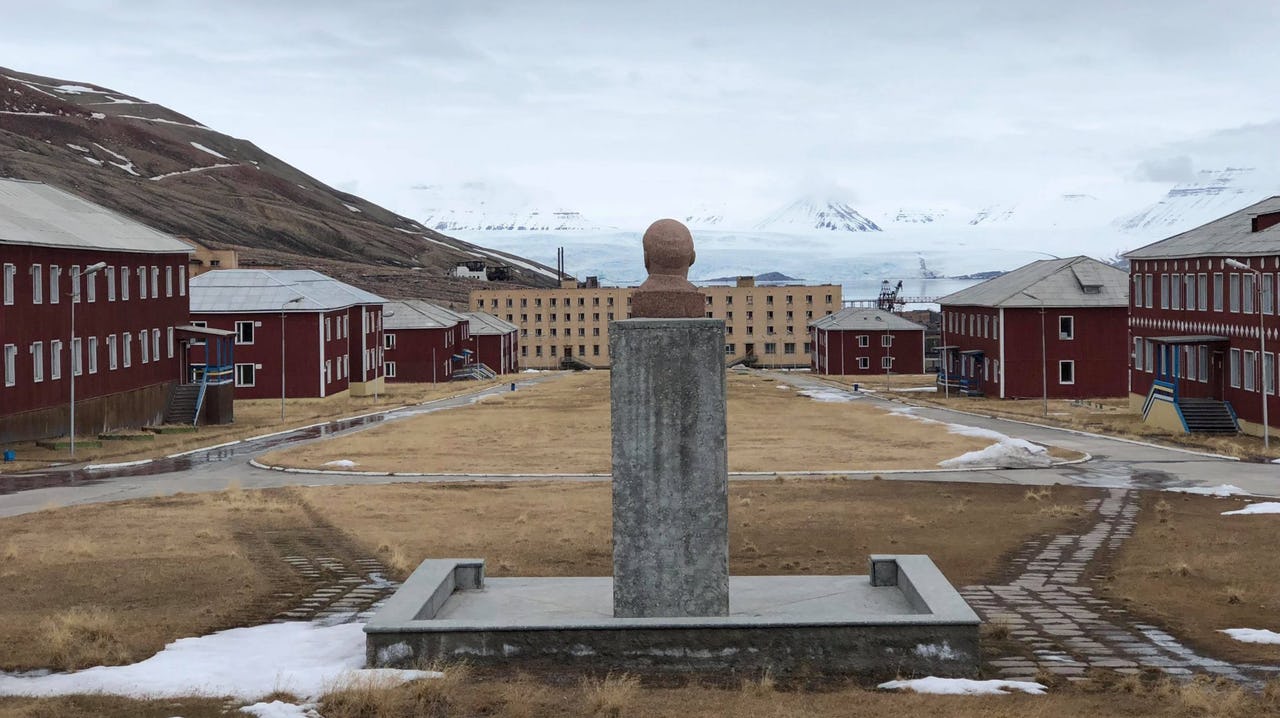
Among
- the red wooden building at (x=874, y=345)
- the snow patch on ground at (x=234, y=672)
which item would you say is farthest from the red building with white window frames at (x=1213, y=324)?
the red wooden building at (x=874, y=345)

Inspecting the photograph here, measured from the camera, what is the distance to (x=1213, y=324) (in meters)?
58.9

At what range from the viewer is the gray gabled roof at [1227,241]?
2137 inches

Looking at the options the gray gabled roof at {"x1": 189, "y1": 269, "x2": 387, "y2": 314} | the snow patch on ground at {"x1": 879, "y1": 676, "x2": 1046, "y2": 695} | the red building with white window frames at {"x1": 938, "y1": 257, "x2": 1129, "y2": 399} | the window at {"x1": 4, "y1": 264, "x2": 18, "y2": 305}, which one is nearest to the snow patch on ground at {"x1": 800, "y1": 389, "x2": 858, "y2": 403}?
the red building with white window frames at {"x1": 938, "y1": 257, "x2": 1129, "y2": 399}

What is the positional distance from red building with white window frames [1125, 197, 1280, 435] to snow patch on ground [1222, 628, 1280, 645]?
117 feet

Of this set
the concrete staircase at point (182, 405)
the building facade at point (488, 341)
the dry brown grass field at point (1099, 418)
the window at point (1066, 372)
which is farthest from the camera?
the building facade at point (488, 341)

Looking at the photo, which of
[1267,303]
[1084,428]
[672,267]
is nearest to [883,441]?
[1084,428]

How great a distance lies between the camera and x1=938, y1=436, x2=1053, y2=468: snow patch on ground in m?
42.9

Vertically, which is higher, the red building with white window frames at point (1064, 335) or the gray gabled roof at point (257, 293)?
the gray gabled roof at point (257, 293)

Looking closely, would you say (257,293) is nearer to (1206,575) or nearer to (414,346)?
(414,346)

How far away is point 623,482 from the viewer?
15.9m

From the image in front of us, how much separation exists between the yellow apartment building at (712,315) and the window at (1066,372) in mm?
104818

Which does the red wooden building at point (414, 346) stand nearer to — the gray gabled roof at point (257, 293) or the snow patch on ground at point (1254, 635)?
the gray gabled roof at point (257, 293)

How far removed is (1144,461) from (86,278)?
153 feet

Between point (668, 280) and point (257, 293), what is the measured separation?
76.0 metres
